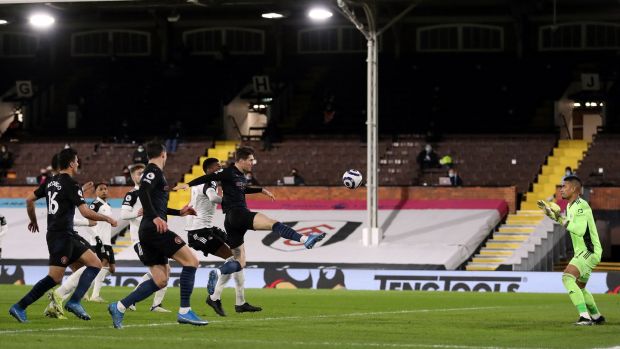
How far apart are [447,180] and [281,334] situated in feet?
112

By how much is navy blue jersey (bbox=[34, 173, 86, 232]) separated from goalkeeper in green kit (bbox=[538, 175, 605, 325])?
632 centimetres

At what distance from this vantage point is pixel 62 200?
1816 cm

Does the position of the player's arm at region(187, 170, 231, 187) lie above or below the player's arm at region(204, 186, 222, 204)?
above

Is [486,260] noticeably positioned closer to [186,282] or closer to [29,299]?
[29,299]

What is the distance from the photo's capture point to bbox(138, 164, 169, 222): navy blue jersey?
16.5m

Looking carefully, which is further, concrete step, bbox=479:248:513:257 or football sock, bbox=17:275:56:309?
concrete step, bbox=479:248:513:257

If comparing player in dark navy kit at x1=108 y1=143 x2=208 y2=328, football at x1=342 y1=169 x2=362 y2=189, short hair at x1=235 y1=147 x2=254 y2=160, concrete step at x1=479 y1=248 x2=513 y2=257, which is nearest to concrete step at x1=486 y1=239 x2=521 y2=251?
concrete step at x1=479 y1=248 x2=513 y2=257

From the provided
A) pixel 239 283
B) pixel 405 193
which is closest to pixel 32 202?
pixel 239 283

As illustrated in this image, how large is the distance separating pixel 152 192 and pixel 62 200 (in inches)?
81.9

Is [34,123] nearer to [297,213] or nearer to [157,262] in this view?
[297,213]

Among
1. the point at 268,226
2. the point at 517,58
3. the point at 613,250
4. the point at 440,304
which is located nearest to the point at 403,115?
the point at 517,58

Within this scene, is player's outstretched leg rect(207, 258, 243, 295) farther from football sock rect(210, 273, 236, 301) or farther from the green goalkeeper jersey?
the green goalkeeper jersey

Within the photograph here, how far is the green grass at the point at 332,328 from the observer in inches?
589

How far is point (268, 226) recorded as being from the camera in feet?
63.7
